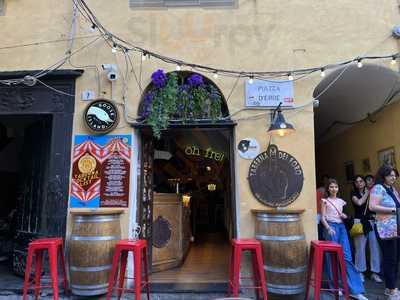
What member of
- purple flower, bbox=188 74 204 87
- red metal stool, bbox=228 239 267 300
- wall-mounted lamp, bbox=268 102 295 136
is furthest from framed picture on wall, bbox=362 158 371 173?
purple flower, bbox=188 74 204 87

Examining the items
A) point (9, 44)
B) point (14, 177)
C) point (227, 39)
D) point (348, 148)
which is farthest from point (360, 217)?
point (14, 177)

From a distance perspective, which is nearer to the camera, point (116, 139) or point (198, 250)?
point (116, 139)

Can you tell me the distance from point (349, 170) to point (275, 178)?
2.99 meters

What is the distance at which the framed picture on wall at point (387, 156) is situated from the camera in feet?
16.2

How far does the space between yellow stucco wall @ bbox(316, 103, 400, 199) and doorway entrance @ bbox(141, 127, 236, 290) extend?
231cm

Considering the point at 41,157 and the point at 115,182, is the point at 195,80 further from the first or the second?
the point at 41,157

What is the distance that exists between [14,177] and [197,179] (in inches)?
148

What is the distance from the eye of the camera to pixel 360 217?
4.56m

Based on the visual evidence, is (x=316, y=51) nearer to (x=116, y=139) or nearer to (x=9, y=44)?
(x=116, y=139)

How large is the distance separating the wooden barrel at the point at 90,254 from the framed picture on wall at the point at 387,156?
159 inches

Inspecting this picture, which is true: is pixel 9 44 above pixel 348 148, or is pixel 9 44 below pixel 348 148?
above

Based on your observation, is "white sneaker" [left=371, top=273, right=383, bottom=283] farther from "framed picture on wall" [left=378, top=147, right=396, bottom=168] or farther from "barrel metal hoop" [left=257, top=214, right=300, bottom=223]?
"barrel metal hoop" [left=257, top=214, right=300, bottom=223]

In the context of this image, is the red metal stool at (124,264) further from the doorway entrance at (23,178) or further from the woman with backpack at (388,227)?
the woman with backpack at (388,227)

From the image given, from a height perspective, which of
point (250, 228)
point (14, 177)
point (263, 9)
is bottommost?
point (250, 228)
